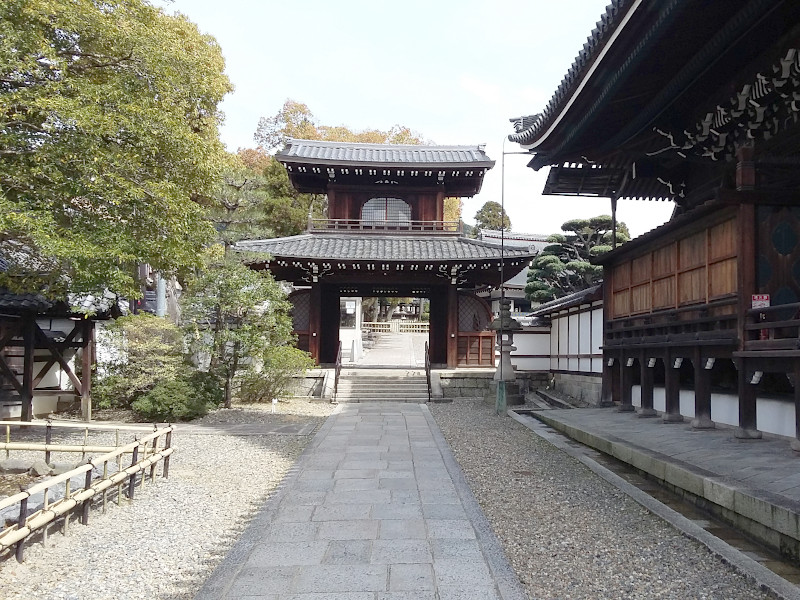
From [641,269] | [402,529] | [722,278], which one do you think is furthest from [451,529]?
[641,269]

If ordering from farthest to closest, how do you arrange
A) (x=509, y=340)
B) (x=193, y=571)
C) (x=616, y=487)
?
(x=509, y=340) → (x=616, y=487) → (x=193, y=571)

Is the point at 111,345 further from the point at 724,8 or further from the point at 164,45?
the point at 724,8

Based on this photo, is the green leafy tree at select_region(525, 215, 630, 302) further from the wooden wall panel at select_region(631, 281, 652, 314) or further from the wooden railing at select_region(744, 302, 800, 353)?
the wooden railing at select_region(744, 302, 800, 353)

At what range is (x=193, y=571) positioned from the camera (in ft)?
13.8

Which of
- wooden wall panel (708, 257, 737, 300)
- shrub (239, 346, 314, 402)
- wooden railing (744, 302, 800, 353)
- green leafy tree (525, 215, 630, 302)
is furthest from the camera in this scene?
green leafy tree (525, 215, 630, 302)

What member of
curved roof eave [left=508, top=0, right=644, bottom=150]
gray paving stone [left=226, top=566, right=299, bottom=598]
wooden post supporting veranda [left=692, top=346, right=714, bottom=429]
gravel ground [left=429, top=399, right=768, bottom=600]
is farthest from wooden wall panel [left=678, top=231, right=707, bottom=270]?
gray paving stone [left=226, top=566, right=299, bottom=598]

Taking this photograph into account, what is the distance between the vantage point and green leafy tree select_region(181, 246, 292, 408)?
42.1ft

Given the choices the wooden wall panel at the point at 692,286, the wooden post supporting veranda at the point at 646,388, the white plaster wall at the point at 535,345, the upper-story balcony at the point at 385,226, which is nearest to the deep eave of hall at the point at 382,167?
the upper-story balcony at the point at 385,226

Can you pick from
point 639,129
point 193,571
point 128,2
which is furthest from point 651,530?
point 128,2

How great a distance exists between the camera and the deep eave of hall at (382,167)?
63.0 ft

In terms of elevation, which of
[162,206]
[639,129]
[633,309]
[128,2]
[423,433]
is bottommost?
[423,433]

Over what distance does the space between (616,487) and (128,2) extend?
27.4ft

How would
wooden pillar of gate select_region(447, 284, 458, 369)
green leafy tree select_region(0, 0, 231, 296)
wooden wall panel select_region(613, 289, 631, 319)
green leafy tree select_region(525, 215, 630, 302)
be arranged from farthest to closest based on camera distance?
green leafy tree select_region(525, 215, 630, 302) → wooden pillar of gate select_region(447, 284, 458, 369) → wooden wall panel select_region(613, 289, 631, 319) → green leafy tree select_region(0, 0, 231, 296)

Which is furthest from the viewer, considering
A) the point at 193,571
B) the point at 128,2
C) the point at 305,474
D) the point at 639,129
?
the point at 639,129
